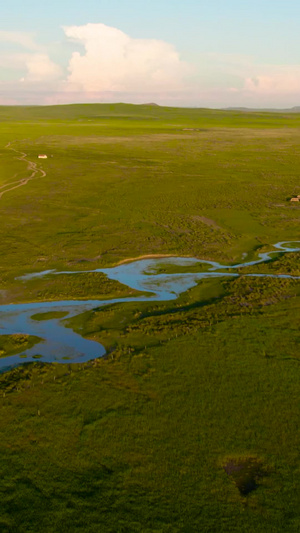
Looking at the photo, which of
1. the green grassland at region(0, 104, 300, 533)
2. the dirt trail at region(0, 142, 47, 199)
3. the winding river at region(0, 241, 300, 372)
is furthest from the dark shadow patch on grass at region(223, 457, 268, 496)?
the dirt trail at region(0, 142, 47, 199)

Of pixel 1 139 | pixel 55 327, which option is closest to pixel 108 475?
pixel 55 327

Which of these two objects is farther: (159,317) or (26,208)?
(26,208)

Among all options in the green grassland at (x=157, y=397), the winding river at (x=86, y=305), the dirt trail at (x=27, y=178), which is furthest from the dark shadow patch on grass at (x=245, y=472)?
the dirt trail at (x=27, y=178)

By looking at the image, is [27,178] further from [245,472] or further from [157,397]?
[245,472]

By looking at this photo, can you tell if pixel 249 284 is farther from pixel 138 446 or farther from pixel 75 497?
pixel 75 497

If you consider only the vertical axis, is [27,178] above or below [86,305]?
above

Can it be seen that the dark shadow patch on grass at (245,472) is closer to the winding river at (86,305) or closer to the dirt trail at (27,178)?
the winding river at (86,305)

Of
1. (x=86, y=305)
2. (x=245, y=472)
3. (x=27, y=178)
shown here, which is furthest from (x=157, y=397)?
(x=27, y=178)

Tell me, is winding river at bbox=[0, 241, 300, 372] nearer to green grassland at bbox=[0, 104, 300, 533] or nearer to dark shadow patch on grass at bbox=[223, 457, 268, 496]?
green grassland at bbox=[0, 104, 300, 533]
